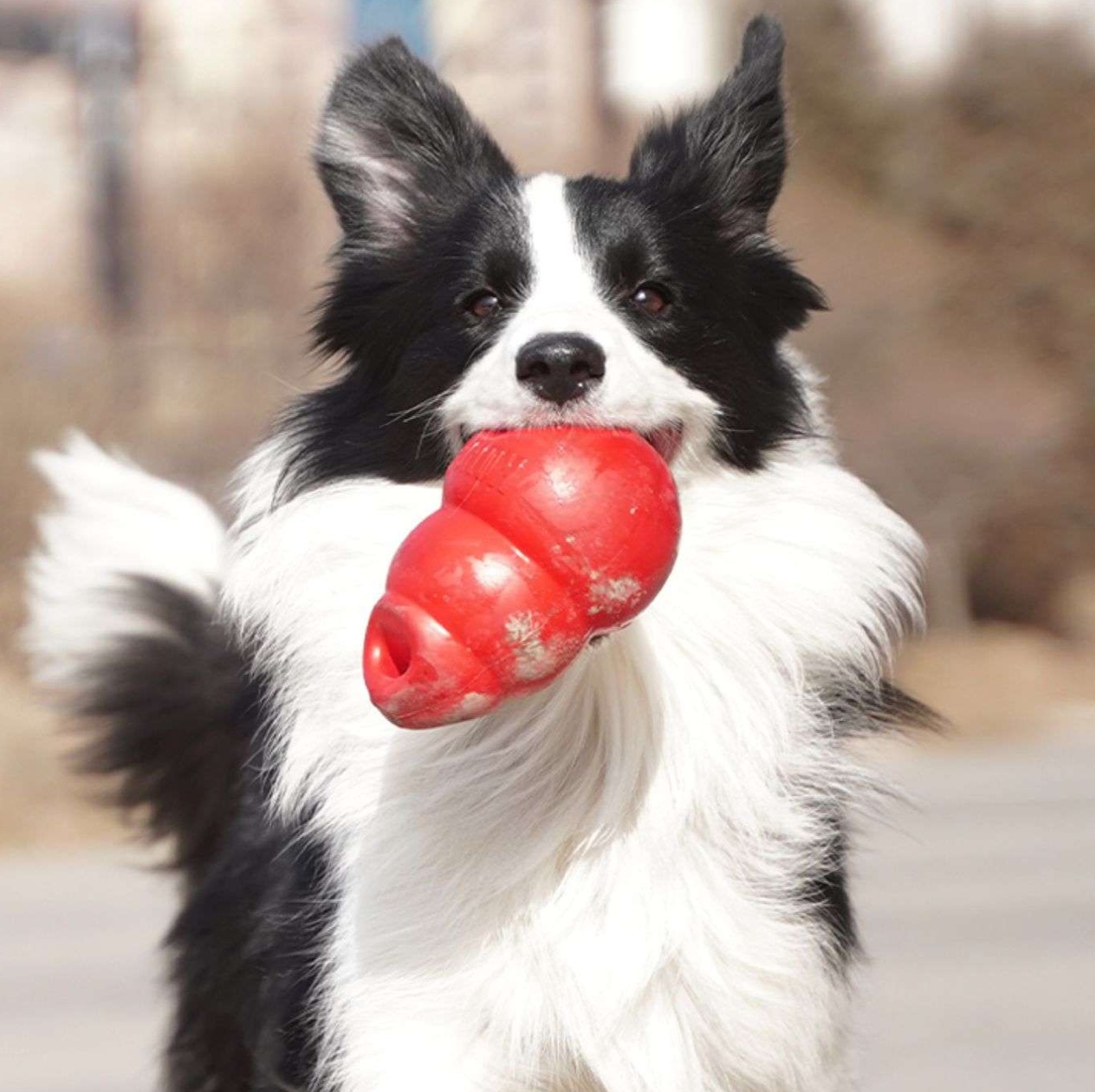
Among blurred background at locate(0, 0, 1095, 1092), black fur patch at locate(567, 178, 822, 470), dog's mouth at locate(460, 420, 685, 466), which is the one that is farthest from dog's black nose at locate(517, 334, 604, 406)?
blurred background at locate(0, 0, 1095, 1092)

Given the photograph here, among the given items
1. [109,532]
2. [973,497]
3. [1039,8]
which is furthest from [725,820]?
[1039,8]

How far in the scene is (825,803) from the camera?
3.53 meters

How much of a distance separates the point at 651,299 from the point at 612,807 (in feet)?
3.01

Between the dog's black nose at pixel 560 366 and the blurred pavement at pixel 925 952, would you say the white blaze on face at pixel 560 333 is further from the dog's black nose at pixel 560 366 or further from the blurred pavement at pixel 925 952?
the blurred pavement at pixel 925 952

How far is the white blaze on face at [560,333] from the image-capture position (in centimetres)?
316

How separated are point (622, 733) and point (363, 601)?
0.53 meters

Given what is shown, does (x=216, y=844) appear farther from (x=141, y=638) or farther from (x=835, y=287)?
(x=835, y=287)

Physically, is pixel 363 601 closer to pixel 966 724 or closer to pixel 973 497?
pixel 966 724

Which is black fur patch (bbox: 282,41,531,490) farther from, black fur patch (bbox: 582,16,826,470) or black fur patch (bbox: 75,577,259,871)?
black fur patch (bbox: 75,577,259,871)

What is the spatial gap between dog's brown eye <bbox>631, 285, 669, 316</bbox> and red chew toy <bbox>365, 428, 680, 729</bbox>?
0.51 meters

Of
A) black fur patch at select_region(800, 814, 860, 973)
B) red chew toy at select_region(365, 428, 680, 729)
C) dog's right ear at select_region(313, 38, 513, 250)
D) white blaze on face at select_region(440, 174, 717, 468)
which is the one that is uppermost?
dog's right ear at select_region(313, 38, 513, 250)

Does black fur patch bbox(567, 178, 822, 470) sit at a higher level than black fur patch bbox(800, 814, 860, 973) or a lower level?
higher

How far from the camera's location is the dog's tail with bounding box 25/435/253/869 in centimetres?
471

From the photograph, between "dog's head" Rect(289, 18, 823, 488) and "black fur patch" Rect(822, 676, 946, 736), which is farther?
"black fur patch" Rect(822, 676, 946, 736)
